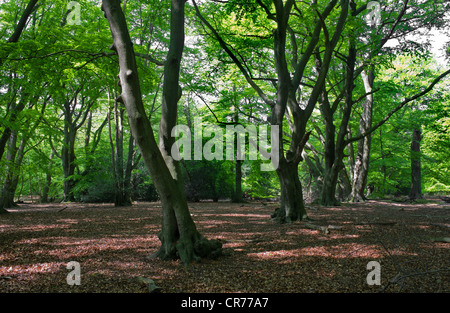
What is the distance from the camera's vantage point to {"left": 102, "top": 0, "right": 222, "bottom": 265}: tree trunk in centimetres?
406

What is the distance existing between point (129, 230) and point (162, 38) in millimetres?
11429

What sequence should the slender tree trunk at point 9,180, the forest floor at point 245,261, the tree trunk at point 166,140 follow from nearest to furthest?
1. the forest floor at point 245,261
2. the tree trunk at point 166,140
3. the slender tree trunk at point 9,180

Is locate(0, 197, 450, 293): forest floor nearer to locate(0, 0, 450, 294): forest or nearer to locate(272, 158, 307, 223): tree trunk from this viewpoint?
locate(0, 0, 450, 294): forest

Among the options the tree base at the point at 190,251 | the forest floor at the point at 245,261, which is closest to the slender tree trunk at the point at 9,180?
the forest floor at the point at 245,261

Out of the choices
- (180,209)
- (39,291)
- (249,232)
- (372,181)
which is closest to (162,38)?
(249,232)

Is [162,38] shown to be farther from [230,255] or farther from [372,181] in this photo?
[372,181]

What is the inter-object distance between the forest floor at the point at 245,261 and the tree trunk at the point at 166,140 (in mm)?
237

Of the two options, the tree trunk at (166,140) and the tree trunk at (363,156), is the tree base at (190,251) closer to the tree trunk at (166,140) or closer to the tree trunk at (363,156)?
the tree trunk at (166,140)

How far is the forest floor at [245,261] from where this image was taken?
10.9 feet

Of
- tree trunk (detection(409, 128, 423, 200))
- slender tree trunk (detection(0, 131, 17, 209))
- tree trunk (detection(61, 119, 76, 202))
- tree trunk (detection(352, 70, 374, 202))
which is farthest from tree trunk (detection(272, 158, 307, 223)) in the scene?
tree trunk (detection(61, 119, 76, 202))

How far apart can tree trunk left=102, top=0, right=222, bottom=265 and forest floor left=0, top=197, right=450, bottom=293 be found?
24cm

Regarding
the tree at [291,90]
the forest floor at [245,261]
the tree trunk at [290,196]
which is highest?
the tree at [291,90]

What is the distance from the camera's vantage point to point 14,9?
467 inches

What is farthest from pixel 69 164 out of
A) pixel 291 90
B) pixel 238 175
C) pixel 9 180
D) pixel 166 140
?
pixel 166 140
